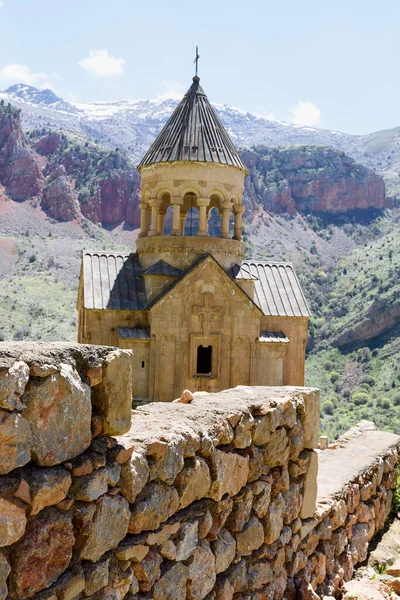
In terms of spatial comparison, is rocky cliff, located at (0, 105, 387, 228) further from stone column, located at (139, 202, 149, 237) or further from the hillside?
stone column, located at (139, 202, 149, 237)

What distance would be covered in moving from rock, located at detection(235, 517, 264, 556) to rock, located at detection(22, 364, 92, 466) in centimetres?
151

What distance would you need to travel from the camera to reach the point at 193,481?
338 centimetres

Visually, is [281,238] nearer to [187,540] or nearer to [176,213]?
[176,213]

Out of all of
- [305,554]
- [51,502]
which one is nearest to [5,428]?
[51,502]

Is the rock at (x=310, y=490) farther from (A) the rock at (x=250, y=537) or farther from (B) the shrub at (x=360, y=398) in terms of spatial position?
(B) the shrub at (x=360, y=398)

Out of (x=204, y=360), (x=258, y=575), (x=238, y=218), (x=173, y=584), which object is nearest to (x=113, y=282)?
(x=204, y=360)

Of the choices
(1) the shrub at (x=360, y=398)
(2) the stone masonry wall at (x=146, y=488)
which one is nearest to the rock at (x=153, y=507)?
(2) the stone masonry wall at (x=146, y=488)

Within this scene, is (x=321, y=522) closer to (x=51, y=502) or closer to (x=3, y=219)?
(x=51, y=502)

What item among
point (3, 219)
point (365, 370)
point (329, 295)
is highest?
point (3, 219)

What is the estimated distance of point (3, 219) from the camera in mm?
63500

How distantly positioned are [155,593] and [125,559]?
31 centimetres

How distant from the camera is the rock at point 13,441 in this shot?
2.36 m

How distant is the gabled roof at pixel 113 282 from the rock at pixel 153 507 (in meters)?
9.11

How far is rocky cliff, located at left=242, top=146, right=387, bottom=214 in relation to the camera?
7706 cm
